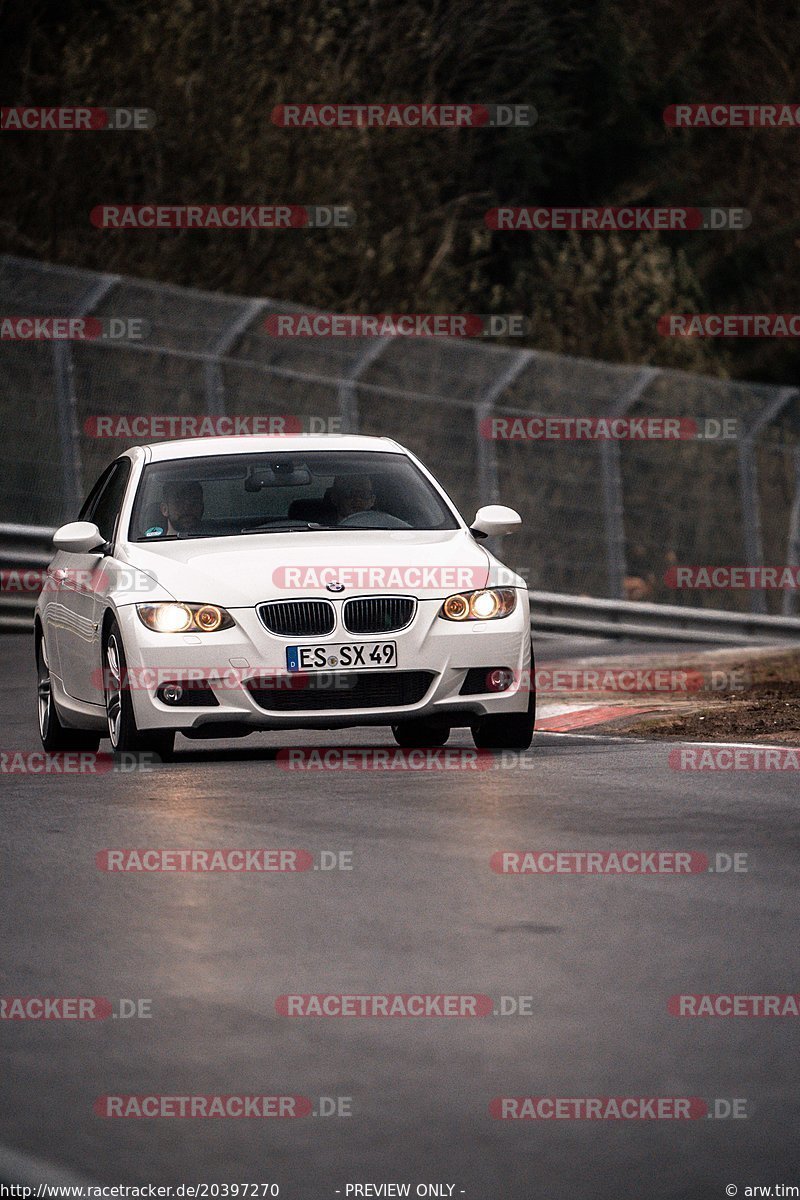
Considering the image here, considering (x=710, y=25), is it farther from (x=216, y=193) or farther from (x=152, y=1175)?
(x=152, y=1175)

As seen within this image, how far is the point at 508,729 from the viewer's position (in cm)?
1326

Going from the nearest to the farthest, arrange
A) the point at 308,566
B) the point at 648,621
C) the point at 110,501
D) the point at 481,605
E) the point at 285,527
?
the point at 308,566 < the point at 481,605 < the point at 285,527 < the point at 110,501 < the point at 648,621

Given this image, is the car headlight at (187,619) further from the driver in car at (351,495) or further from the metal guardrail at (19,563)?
the metal guardrail at (19,563)

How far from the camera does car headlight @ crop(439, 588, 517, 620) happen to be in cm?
1270

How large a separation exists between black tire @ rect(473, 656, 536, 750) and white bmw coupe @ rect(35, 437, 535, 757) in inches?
0.4

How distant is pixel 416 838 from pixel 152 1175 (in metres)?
4.61

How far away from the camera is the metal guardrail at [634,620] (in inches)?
960

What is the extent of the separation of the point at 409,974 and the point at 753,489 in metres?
20.3

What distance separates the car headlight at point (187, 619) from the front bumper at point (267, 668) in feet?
0.12

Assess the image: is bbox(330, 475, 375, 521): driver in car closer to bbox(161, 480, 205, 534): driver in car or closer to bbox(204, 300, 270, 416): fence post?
bbox(161, 480, 205, 534): driver in car

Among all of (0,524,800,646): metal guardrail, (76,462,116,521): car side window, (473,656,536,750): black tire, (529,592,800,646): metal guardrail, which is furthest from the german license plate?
(529,592,800,646): metal guardrail

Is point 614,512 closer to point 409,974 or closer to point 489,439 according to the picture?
point 489,439

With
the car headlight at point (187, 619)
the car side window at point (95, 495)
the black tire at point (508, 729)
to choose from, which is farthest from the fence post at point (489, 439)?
the car headlight at point (187, 619)

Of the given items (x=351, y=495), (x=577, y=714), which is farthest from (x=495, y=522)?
(x=577, y=714)
